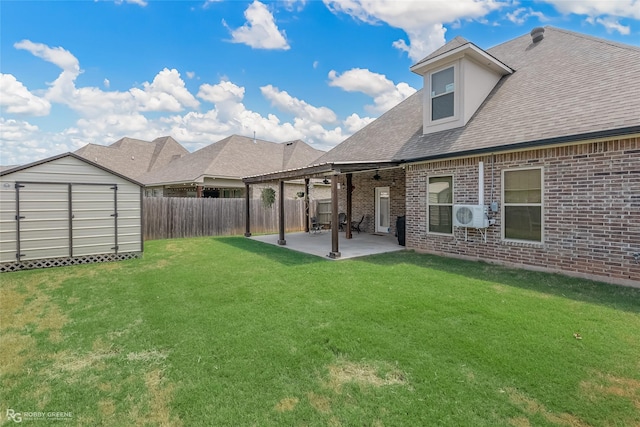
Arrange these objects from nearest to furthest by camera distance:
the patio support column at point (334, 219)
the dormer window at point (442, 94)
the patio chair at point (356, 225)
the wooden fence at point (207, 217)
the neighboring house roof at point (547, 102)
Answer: the neighboring house roof at point (547, 102), the patio support column at point (334, 219), the dormer window at point (442, 94), the wooden fence at point (207, 217), the patio chair at point (356, 225)

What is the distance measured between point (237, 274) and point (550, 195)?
6577 millimetres

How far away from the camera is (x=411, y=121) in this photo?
11.4 metres

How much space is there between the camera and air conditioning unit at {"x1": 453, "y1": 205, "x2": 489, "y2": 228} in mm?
7273

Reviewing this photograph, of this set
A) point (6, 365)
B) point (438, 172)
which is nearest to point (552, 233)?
point (438, 172)

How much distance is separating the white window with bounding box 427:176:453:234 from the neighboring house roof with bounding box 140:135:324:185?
36.9 ft

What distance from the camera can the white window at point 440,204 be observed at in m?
8.35

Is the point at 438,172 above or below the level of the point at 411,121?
below

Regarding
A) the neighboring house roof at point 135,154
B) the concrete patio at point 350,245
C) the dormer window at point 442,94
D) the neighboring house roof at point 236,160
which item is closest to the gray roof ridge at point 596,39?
the dormer window at point 442,94

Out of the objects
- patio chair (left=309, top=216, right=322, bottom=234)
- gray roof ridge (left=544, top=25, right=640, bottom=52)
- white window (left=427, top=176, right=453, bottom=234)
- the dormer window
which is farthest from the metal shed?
gray roof ridge (left=544, top=25, right=640, bottom=52)

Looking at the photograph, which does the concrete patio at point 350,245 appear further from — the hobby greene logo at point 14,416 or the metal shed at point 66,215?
the hobby greene logo at point 14,416

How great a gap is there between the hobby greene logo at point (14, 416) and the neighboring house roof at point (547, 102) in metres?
8.15

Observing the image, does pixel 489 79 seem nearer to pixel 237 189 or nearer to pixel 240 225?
pixel 240 225

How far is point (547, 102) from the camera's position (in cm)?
734

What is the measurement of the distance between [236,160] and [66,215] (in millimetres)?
11210
